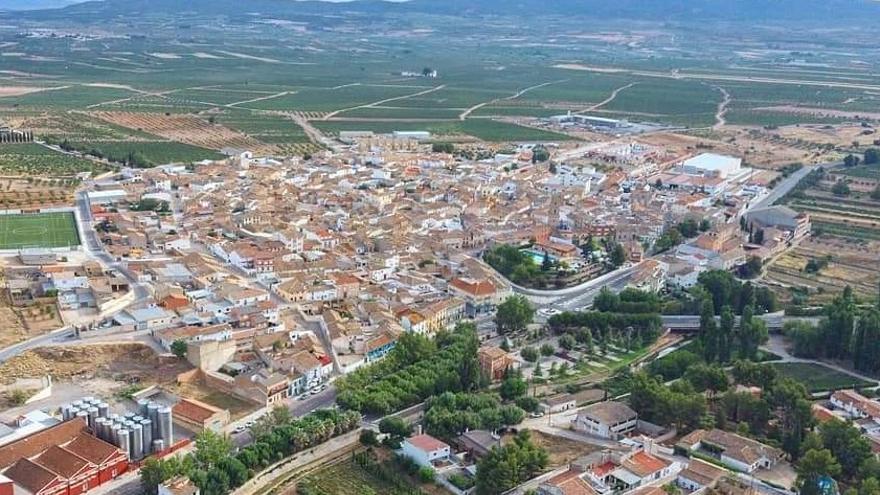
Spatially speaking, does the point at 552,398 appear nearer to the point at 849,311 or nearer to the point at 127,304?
the point at 849,311

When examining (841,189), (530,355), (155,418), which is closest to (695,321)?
(530,355)

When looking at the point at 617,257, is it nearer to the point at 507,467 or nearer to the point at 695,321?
the point at 695,321

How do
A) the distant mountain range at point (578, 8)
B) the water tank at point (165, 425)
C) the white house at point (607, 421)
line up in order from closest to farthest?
the water tank at point (165, 425) < the white house at point (607, 421) < the distant mountain range at point (578, 8)

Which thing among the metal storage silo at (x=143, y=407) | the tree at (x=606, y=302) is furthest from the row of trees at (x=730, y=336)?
the metal storage silo at (x=143, y=407)

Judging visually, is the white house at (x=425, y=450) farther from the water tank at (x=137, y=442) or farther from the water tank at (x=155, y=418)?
the water tank at (x=137, y=442)

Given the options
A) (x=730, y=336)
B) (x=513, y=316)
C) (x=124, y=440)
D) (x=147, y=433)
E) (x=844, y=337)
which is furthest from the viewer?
(x=513, y=316)

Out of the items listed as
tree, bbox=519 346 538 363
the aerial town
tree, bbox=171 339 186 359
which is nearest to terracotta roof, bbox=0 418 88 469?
the aerial town

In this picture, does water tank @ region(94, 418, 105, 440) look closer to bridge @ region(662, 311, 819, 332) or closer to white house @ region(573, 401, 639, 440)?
white house @ region(573, 401, 639, 440)
